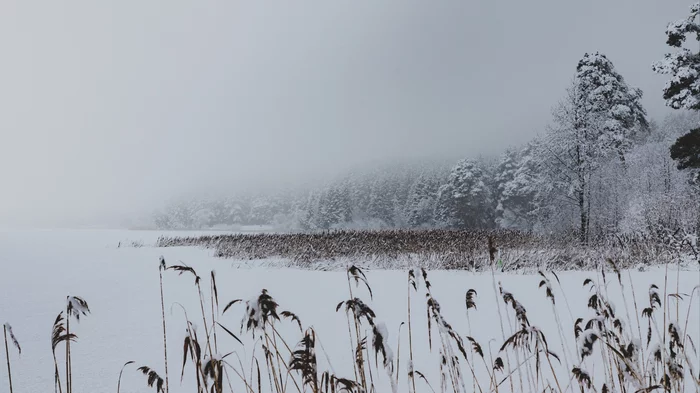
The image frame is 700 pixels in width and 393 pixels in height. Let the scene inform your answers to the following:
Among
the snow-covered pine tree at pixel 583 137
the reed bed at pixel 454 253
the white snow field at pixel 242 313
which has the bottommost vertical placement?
the reed bed at pixel 454 253

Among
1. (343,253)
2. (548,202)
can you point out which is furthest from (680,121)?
(343,253)

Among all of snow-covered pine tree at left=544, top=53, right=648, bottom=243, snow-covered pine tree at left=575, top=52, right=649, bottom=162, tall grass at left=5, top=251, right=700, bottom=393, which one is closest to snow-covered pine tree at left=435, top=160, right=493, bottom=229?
snow-covered pine tree at left=575, top=52, right=649, bottom=162

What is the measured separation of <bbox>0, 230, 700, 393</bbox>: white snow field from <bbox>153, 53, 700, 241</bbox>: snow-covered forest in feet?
30.5

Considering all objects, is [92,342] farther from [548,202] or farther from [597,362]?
[548,202]

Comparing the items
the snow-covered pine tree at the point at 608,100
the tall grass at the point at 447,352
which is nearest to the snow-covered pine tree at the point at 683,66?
the snow-covered pine tree at the point at 608,100

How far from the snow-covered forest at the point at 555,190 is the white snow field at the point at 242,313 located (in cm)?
929

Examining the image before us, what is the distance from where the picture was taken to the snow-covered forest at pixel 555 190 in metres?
16.5

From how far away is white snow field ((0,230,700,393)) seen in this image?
338 centimetres

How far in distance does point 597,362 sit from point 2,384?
5541 mm

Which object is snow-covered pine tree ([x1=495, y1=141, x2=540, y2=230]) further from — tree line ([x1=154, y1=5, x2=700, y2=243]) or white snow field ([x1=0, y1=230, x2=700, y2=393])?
white snow field ([x1=0, y1=230, x2=700, y2=393])

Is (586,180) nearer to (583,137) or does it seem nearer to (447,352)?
(583,137)

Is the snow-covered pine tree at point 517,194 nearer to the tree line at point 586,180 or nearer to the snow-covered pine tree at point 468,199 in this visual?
the tree line at point 586,180

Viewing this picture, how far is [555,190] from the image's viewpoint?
25453mm

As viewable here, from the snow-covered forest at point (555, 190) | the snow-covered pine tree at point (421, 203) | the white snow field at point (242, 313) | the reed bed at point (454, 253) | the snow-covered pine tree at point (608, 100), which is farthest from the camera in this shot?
the snow-covered pine tree at point (421, 203)
